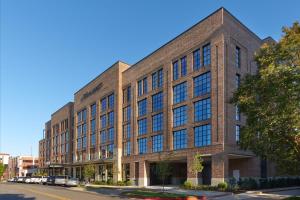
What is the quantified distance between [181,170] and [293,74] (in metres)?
42.2

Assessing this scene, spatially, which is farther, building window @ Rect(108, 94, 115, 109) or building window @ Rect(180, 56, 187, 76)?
building window @ Rect(108, 94, 115, 109)

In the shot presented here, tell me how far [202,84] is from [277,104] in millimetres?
23463

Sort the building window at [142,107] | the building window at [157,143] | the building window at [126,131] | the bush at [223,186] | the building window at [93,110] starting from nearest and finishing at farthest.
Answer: the bush at [223,186], the building window at [157,143], the building window at [142,107], the building window at [126,131], the building window at [93,110]

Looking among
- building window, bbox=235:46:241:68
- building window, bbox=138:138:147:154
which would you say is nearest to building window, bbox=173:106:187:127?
building window, bbox=235:46:241:68

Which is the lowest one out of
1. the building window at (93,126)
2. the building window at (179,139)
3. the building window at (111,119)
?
the building window at (179,139)

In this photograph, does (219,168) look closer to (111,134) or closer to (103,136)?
(111,134)

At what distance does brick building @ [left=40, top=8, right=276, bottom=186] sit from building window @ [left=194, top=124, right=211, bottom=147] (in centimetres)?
10

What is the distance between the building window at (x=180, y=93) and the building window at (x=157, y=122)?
4236 mm

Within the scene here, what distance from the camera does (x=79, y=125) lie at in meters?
87.9

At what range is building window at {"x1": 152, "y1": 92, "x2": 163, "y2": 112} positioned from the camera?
5697 centimetres

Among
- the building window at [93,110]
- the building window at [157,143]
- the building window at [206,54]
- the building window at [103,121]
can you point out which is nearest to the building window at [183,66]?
the building window at [206,54]

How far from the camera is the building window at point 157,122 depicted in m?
56.6

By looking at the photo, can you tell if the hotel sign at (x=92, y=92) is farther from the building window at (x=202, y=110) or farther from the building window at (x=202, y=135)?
the building window at (x=202, y=135)

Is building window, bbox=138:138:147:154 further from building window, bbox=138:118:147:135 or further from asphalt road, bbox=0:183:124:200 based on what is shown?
asphalt road, bbox=0:183:124:200
